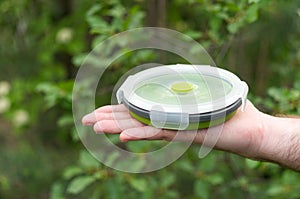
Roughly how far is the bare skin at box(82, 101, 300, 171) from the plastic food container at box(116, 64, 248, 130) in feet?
0.11

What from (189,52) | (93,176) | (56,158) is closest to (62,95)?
(93,176)

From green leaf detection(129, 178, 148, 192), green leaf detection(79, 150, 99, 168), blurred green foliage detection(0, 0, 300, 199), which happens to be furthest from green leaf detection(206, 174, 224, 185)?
Result: green leaf detection(79, 150, 99, 168)

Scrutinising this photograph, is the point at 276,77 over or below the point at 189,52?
below

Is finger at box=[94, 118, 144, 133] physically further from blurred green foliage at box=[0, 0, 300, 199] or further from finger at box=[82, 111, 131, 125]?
blurred green foliage at box=[0, 0, 300, 199]

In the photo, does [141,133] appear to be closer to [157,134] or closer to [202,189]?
A: [157,134]

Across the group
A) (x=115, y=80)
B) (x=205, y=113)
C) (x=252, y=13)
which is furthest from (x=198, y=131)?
(x=115, y=80)

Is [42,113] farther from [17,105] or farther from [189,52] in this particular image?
[189,52]

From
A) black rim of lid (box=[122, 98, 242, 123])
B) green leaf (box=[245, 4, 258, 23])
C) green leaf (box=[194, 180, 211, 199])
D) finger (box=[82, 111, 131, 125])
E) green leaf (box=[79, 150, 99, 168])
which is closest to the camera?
black rim of lid (box=[122, 98, 242, 123])

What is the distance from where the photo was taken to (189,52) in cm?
175

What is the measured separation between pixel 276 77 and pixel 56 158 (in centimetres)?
115

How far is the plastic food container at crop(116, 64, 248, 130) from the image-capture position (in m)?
1.24

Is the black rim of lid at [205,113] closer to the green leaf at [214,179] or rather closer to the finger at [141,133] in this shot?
the finger at [141,133]

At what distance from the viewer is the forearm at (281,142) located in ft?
4.49

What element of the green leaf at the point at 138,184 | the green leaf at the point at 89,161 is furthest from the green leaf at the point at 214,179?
the green leaf at the point at 89,161
